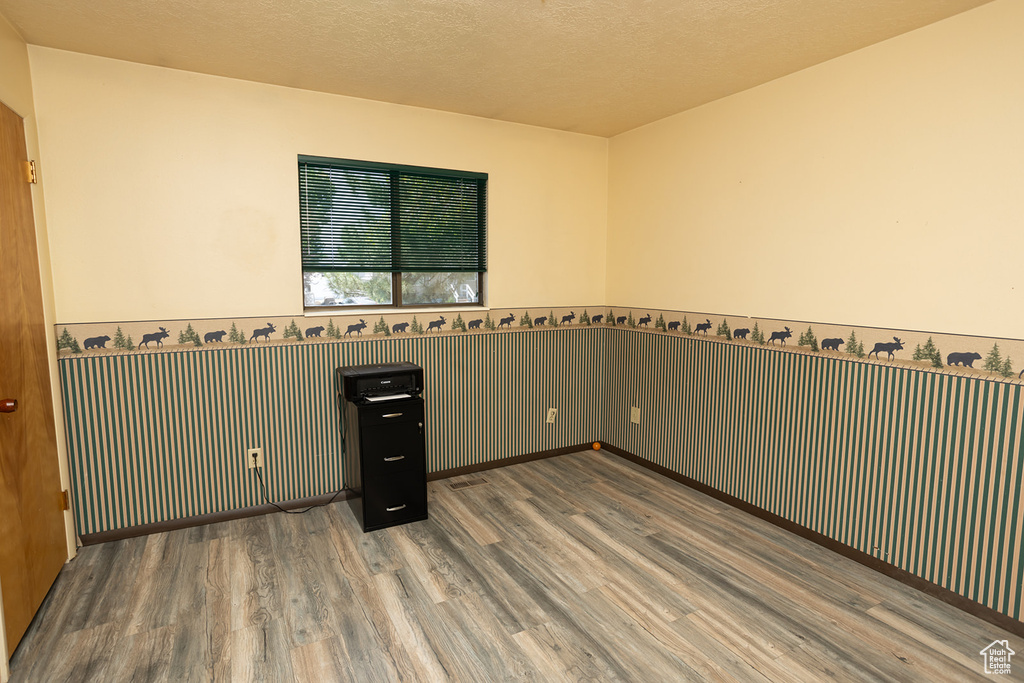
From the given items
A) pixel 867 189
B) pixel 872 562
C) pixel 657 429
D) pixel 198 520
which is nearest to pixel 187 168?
pixel 198 520

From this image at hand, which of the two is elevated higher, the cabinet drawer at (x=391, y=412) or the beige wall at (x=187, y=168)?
the beige wall at (x=187, y=168)

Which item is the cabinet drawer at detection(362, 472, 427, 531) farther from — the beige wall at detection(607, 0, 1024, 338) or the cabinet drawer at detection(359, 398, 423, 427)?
the beige wall at detection(607, 0, 1024, 338)

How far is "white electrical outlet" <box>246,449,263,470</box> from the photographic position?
336cm

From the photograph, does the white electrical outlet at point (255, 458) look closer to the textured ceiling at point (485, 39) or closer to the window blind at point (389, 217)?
the window blind at point (389, 217)

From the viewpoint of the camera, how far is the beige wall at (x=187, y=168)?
280 cm

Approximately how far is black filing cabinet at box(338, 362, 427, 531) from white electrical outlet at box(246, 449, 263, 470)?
1.91 feet

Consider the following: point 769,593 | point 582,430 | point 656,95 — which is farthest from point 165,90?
point 769,593

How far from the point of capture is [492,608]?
8.05ft

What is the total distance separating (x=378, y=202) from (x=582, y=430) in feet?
8.22

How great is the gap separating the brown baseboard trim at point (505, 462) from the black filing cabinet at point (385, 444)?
0.71m

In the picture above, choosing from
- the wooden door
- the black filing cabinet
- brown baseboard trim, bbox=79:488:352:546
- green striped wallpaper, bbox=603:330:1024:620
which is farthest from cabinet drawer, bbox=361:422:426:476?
green striped wallpaper, bbox=603:330:1024:620

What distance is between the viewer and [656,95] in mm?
3400

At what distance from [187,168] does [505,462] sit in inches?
116

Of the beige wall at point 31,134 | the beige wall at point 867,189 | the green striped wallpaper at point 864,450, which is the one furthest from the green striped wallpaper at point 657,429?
the beige wall at point 867,189
